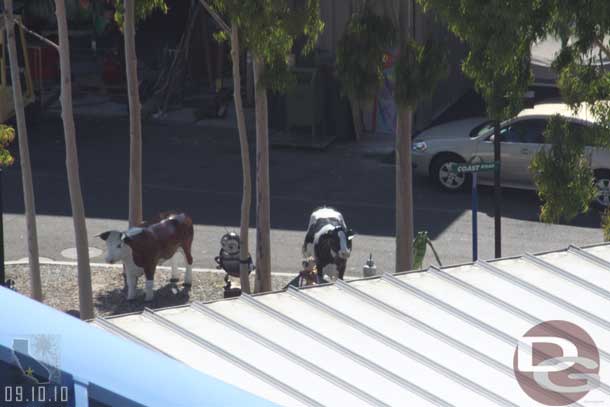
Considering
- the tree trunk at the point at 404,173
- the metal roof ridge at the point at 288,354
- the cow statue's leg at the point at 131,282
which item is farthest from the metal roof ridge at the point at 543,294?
the cow statue's leg at the point at 131,282

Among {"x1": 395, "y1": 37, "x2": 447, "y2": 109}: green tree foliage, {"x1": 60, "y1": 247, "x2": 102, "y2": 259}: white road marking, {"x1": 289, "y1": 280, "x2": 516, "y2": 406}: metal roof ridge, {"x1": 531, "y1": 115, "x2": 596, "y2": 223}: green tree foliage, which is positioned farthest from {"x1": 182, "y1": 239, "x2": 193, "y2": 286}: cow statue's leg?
{"x1": 289, "y1": 280, "x2": 516, "y2": 406}: metal roof ridge

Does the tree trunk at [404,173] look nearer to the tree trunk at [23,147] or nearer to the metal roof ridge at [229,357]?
the tree trunk at [23,147]

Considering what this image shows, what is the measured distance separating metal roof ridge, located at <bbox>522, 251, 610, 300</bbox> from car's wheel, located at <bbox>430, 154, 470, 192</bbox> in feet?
37.8

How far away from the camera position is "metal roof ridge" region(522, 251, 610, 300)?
9570mm

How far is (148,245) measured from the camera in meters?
16.3

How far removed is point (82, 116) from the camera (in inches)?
1100

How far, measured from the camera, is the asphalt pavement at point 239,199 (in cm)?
1909

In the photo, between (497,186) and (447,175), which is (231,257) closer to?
(497,186)

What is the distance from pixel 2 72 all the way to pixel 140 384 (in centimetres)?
2025

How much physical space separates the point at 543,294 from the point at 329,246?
6482 millimetres

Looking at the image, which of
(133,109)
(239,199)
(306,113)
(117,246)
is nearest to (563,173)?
(133,109)

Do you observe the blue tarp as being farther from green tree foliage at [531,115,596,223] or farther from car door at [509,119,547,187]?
car door at [509,119,547,187]
